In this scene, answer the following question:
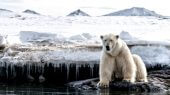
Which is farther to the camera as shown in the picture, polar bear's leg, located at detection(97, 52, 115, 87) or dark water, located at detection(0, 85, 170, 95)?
polar bear's leg, located at detection(97, 52, 115, 87)

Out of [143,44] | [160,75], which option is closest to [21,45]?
[143,44]

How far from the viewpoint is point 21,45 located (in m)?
26.9

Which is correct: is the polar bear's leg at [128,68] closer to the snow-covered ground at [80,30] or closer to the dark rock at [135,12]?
the snow-covered ground at [80,30]

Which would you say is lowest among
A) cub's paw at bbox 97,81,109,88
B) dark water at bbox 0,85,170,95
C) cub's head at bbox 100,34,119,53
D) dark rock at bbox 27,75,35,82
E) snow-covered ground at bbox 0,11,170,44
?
dark rock at bbox 27,75,35,82

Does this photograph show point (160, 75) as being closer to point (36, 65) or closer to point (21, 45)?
point (36, 65)

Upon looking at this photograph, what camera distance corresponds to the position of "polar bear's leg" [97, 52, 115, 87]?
20.0 metres

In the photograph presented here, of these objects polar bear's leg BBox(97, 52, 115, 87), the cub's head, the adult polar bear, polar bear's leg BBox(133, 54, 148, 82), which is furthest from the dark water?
polar bear's leg BBox(133, 54, 148, 82)

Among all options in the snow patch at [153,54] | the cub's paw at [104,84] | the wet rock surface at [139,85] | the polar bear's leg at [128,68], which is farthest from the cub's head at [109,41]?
the snow patch at [153,54]

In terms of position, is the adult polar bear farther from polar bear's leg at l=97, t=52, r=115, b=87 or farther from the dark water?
the dark water

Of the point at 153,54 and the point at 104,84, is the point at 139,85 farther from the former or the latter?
the point at 153,54

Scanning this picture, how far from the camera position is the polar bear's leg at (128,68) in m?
20.1

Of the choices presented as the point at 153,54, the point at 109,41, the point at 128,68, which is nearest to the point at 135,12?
the point at 153,54

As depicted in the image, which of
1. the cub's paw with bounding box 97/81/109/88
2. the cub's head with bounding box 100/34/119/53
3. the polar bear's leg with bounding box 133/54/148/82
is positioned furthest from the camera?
the polar bear's leg with bounding box 133/54/148/82

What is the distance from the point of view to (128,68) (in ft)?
66.0
